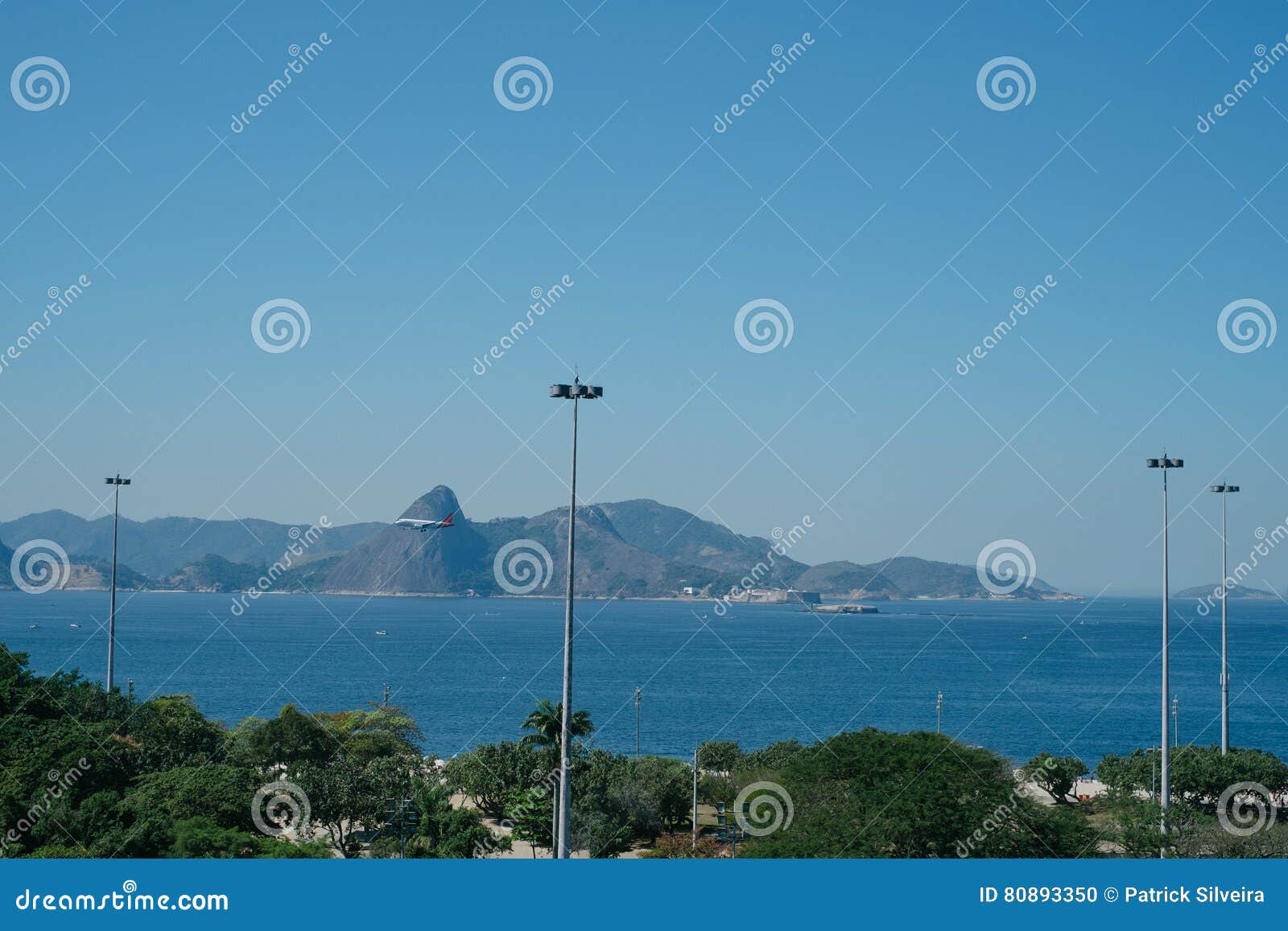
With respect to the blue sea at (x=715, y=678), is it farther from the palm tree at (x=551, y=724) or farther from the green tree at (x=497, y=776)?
the palm tree at (x=551, y=724)

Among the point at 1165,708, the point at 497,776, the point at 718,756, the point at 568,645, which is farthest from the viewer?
the point at 718,756

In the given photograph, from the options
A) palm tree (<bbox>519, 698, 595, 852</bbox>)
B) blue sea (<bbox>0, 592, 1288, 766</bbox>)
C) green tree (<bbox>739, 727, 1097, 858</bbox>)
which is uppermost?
blue sea (<bbox>0, 592, 1288, 766</bbox>)

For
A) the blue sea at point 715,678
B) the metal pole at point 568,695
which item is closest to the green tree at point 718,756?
the blue sea at point 715,678

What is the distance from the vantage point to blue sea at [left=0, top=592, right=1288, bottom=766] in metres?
81.8

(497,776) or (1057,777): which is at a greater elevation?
(1057,777)

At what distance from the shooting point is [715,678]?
113 m

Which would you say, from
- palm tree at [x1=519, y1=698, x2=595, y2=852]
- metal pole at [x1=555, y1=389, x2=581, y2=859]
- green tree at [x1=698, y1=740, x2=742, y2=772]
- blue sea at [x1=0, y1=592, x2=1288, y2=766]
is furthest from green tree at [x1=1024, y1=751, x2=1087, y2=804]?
metal pole at [x1=555, y1=389, x2=581, y2=859]

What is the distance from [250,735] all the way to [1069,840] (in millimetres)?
30717

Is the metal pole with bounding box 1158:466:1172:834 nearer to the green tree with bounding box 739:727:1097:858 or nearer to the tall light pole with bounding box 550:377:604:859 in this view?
the green tree with bounding box 739:727:1097:858

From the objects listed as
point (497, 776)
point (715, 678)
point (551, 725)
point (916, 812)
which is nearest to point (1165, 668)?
point (916, 812)

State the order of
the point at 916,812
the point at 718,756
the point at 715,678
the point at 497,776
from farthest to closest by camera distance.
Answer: the point at 715,678
the point at 718,756
the point at 497,776
the point at 916,812

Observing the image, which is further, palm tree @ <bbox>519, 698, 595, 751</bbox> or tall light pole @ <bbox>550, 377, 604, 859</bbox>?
palm tree @ <bbox>519, 698, 595, 751</bbox>

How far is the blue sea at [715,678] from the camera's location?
268ft

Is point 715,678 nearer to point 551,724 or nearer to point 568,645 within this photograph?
point 551,724
